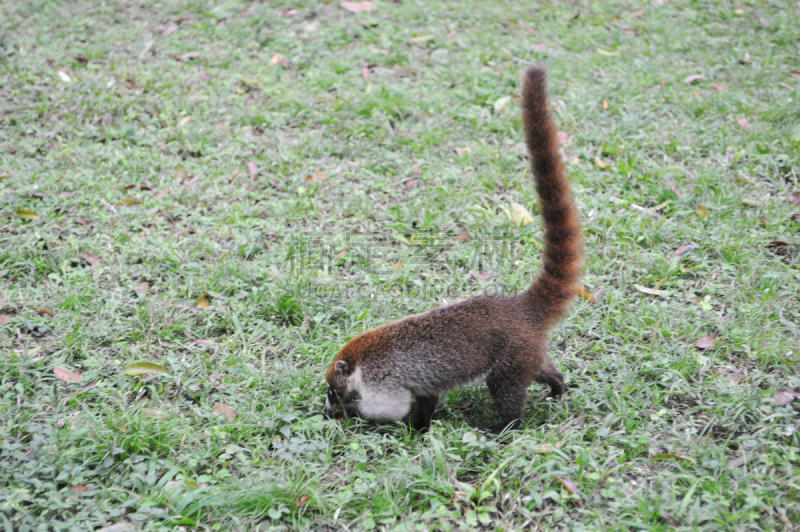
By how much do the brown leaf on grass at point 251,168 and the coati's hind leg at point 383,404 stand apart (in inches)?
98.1

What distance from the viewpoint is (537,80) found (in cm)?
283

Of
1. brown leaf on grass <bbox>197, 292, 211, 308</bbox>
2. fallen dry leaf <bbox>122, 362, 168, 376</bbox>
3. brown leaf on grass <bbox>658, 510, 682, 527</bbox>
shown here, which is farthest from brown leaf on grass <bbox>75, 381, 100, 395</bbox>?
brown leaf on grass <bbox>658, 510, 682, 527</bbox>

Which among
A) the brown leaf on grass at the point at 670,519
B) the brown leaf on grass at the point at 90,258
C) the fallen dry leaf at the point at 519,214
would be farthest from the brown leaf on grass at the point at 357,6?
the brown leaf on grass at the point at 670,519

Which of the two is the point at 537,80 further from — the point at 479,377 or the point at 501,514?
the point at 501,514

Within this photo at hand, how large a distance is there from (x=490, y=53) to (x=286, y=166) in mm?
2654

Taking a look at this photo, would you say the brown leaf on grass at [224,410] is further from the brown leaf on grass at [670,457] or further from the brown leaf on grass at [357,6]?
the brown leaf on grass at [357,6]

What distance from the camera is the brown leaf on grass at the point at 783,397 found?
2.83 metres

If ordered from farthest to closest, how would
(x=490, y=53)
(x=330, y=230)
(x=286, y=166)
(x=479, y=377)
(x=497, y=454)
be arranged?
(x=490, y=53) → (x=286, y=166) → (x=330, y=230) → (x=479, y=377) → (x=497, y=454)

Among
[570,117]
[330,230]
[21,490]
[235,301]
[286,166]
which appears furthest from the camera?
[570,117]

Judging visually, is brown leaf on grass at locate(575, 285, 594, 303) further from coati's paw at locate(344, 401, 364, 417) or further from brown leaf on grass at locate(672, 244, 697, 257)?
coati's paw at locate(344, 401, 364, 417)

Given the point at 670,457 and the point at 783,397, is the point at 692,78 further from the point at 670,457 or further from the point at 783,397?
A: the point at 670,457

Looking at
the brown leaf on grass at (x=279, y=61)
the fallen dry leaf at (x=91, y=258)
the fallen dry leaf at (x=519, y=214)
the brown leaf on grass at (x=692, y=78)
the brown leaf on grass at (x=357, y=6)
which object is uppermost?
the brown leaf on grass at (x=357, y=6)

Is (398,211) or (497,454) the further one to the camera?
(398,211)

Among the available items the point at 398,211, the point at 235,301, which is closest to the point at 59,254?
the point at 235,301
